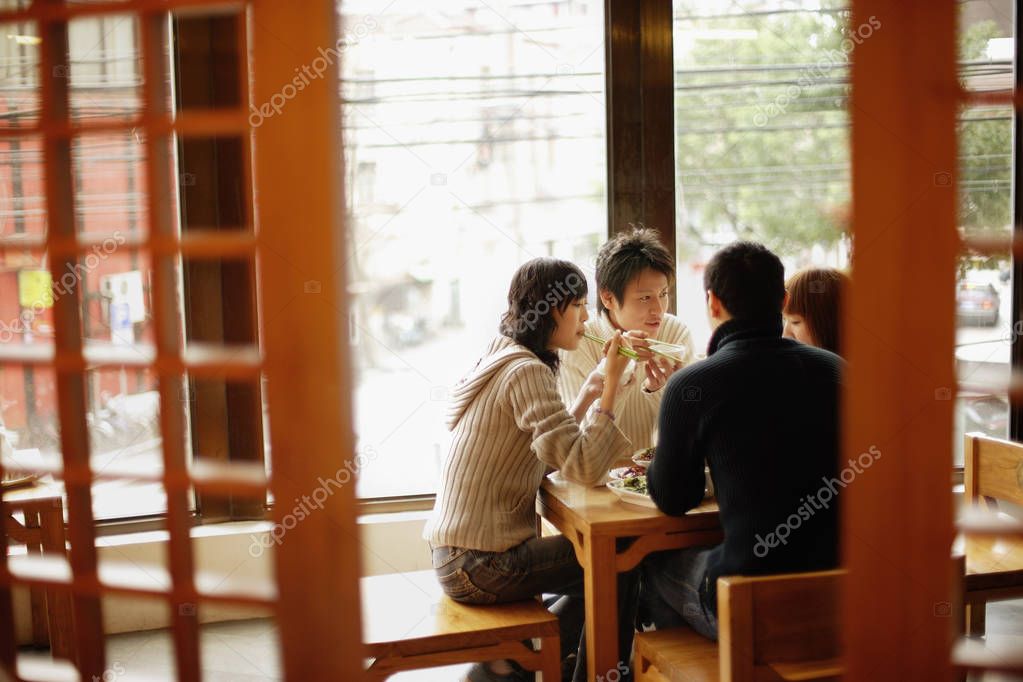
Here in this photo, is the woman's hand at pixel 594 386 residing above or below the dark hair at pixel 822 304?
below

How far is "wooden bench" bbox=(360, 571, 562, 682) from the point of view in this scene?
2.37 meters

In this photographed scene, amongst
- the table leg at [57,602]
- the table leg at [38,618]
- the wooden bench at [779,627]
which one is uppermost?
the wooden bench at [779,627]

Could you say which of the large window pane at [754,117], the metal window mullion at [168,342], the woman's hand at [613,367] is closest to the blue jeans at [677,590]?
the woman's hand at [613,367]

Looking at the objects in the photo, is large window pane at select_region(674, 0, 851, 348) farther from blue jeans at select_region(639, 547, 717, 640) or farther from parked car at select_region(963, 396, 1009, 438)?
blue jeans at select_region(639, 547, 717, 640)

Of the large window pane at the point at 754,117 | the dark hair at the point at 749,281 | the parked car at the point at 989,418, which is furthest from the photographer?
the parked car at the point at 989,418

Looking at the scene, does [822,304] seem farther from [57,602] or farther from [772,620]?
[57,602]

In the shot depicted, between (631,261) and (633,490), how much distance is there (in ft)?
3.05

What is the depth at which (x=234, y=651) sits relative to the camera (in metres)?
3.46

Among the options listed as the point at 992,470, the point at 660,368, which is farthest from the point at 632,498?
the point at 992,470

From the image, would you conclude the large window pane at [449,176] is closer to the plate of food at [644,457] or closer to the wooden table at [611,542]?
the plate of food at [644,457]

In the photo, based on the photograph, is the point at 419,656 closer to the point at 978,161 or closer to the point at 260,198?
the point at 260,198

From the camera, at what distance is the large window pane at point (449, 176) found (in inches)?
148

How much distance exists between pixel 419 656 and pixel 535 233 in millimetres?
1984

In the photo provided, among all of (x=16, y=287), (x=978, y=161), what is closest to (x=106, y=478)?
(x=16, y=287)
